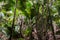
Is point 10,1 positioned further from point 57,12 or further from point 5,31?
point 57,12

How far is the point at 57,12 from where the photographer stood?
1.84 meters

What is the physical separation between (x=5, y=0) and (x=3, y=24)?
0.74 feet

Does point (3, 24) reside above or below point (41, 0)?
below

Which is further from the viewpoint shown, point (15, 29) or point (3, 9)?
point (3, 9)

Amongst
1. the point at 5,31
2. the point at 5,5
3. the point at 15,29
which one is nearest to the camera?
the point at 5,31

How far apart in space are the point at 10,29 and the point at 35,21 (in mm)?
267

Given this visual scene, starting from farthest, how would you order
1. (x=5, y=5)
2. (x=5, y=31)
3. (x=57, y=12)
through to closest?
(x=57, y=12)
(x=5, y=5)
(x=5, y=31)

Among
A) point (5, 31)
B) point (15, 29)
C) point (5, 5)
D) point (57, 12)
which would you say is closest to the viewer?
point (5, 31)

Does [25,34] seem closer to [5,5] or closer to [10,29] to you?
[10,29]

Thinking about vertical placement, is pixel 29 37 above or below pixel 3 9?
below

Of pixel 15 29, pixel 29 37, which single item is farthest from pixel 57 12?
pixel 15 29

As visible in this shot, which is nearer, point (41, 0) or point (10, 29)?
point (10, 29)

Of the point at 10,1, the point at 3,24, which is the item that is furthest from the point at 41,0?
the point at 3,24

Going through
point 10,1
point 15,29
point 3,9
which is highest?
point 10,1
